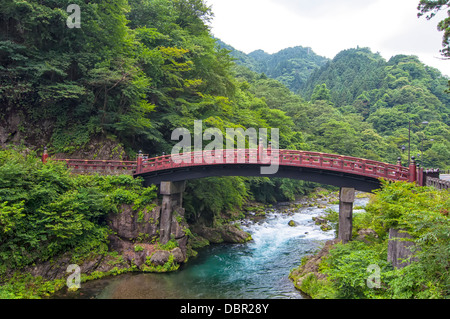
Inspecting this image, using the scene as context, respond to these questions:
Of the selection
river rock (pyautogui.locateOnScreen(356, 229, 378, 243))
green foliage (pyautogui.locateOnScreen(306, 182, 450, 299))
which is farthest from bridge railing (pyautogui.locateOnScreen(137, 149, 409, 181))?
river rock (pyautogui.locateOnScreen(356, 229, 378, 243))

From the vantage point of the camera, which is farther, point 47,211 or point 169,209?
point 169,209

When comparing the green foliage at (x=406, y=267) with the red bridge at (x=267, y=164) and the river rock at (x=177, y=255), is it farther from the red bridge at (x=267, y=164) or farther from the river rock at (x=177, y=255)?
the river rock at (x=177, y=255)

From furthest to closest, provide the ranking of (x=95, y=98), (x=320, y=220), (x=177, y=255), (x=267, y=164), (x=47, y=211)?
(x=320, y=220), (x=95, y=98), (x=267, y=164), (x=177, y=255), (x=47, y=211)

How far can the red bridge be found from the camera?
65.0 ft

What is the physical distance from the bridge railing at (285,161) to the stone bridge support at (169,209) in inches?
59.7

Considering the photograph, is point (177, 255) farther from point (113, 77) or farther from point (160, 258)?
point (113, 77)

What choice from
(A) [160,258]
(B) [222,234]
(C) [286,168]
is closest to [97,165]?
(A) [160,258]

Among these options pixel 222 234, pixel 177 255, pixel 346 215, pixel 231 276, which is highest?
pixel 346 215

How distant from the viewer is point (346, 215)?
65.5 ft

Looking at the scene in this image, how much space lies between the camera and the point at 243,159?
2189 cm

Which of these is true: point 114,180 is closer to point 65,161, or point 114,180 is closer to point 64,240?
point 65,161

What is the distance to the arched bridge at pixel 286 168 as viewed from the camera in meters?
19.9

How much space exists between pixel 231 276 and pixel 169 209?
240 inches
